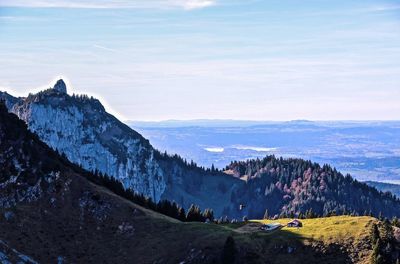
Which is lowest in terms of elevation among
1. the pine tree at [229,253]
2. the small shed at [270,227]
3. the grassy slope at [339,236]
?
the pine tree at [229,253]

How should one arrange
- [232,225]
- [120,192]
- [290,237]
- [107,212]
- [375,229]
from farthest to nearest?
[120,192] → [232,225] → [107,212] → [290,237] → [375,229]

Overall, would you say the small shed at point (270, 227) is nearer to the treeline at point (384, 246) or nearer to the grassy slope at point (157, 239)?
the grassy slope at point (157, 239)

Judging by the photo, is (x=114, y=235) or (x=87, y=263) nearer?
(x=87, y=263)

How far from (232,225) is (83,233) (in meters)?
42.2

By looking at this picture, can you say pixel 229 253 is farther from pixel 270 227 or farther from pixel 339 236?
pixel 270 227

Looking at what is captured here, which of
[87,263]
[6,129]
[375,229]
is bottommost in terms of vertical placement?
[87,263]

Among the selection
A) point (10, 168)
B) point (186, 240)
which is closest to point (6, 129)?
point (10, 168)

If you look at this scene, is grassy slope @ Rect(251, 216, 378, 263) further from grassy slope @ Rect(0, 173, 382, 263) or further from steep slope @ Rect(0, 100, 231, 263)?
steep slope @ Rect(0, 100, 231, 263)

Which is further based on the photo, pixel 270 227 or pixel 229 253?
pixel 270 227

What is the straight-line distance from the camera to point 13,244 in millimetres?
139000

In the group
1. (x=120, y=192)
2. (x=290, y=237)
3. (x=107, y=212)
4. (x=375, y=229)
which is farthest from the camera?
(x=120, y=192)

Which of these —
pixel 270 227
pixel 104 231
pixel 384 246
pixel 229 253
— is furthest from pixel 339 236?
pixel 104 231

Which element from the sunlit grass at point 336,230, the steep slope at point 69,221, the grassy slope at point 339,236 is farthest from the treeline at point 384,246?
the steep slope at point 69,221

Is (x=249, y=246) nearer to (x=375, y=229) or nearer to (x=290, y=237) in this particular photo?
(x=290, y=237)
